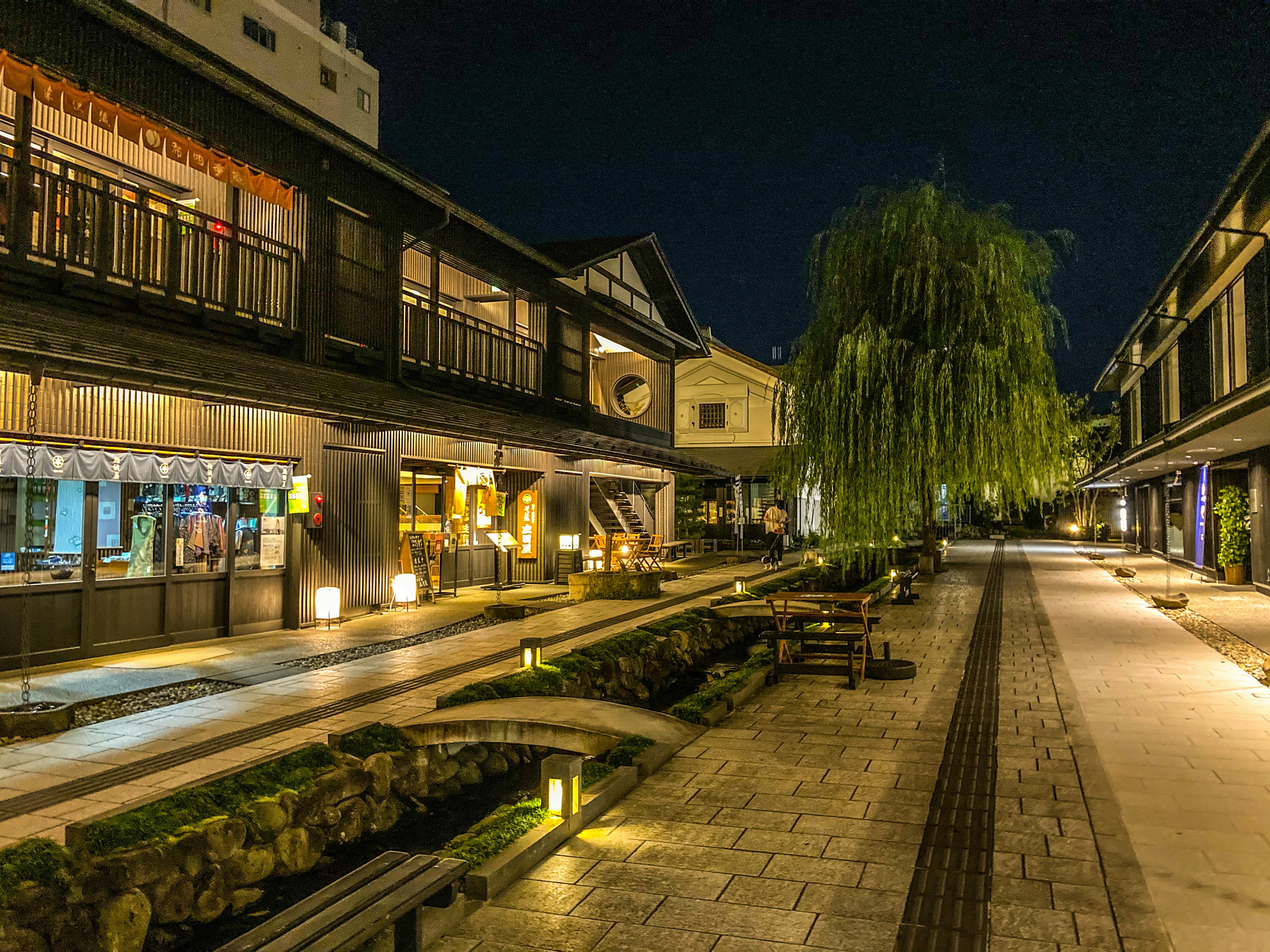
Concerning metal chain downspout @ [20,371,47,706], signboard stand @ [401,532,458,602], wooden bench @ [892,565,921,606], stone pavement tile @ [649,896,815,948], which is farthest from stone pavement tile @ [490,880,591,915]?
wooden bench @ [892,565,921,606]

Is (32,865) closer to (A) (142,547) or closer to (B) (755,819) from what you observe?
(B) (755,819)

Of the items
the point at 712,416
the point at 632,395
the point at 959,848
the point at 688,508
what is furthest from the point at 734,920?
the point at 712,416

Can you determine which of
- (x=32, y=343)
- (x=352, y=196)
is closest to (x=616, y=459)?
(x=352, y=196)

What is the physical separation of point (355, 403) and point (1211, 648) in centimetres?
1174

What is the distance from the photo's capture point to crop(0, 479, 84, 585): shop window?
931 centimetres

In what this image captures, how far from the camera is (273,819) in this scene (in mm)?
5582

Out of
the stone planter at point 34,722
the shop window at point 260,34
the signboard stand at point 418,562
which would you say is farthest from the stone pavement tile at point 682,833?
the shop window at point 260,34

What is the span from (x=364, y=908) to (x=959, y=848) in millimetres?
3208

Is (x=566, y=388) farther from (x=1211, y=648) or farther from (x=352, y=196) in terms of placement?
(x=1211, y=648)

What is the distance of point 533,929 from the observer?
3.91 m

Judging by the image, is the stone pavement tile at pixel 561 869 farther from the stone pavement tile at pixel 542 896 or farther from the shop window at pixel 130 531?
the shop window at pixel 130 531

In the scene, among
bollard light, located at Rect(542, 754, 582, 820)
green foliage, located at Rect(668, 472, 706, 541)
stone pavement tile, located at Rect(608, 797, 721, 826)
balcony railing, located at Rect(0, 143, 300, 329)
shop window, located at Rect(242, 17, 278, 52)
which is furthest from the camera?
shop window, located at Rect(242, 17, 278, 52)

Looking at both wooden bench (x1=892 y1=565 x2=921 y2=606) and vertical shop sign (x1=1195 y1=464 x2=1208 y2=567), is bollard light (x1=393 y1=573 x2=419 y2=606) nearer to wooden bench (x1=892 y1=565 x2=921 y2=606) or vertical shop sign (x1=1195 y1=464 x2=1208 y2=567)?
wooden bench (x1=892 y1=565 x2=921 y2=606)

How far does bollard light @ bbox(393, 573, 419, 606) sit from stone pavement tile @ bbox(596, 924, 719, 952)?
1162 cm
